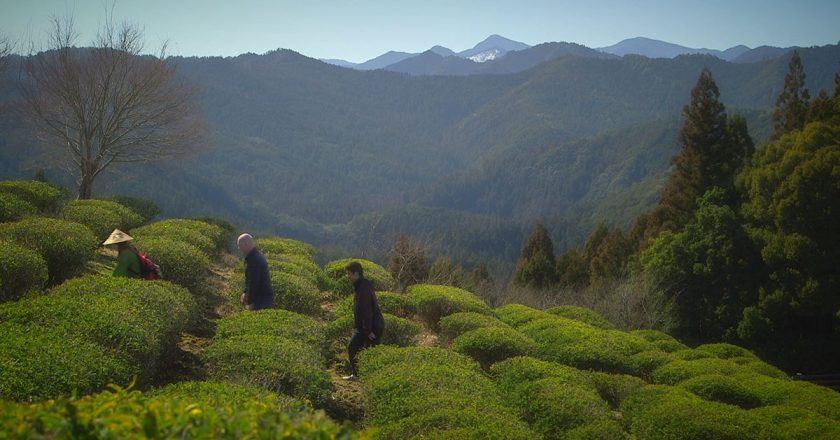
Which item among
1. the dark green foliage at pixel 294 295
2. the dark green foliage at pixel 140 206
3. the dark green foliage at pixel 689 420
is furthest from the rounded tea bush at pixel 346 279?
the dark green foliage at pixel 689 420

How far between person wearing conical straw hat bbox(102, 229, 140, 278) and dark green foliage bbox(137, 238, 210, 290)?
118cm

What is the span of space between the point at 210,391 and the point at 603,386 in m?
5.72

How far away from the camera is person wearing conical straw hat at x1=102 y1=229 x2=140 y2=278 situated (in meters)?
7.09

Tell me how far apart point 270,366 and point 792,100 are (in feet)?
99.3

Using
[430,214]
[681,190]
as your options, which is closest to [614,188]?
[430,214]

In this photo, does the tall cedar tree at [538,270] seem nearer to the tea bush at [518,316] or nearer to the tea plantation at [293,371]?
the tea bush at [518,316]

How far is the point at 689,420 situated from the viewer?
5961 mm

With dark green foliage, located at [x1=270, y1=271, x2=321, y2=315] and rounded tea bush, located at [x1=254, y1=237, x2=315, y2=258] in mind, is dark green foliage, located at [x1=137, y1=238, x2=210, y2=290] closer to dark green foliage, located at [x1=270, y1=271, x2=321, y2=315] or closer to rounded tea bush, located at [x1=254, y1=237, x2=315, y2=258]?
dark green foliage, located at [x1=270, y1=271, x2=321, y2=315]

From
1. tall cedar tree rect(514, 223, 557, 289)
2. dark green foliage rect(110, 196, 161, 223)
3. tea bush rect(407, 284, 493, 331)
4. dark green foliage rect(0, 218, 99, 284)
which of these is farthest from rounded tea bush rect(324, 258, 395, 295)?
tall cedar tree rect(514, 223, 557, 289)

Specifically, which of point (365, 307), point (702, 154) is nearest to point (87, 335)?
point (365, 307)

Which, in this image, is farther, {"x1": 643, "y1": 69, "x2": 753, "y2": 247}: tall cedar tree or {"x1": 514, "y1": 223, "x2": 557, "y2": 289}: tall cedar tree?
{"x1": 514, "y1": 223, "x2": 557, "y2": 289}: tall cedar tree

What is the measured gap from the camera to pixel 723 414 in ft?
20.3

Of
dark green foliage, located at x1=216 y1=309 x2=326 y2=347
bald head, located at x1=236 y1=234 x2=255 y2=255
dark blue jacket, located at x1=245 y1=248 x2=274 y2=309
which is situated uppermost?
bald head, located at x1=236 y1=234 x2=255 y2=255

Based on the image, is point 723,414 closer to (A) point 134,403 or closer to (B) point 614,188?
(A) point 134,403
